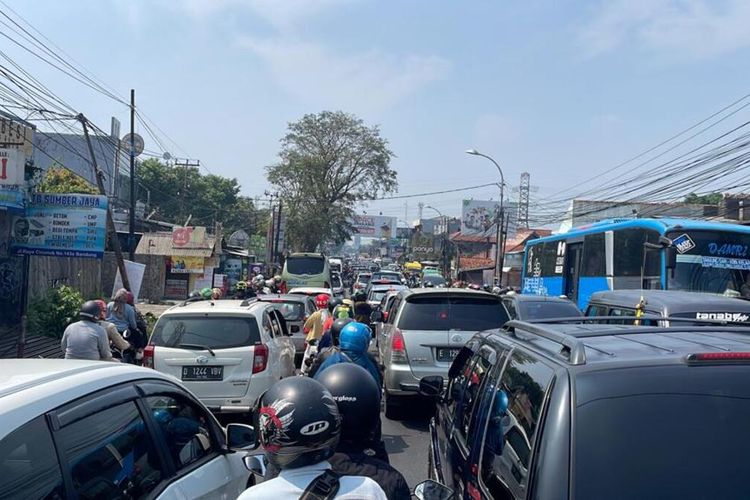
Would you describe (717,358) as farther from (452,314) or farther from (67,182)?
(67,182)

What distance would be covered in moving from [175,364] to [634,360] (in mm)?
6912

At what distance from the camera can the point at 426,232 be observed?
377ft

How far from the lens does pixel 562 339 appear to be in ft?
10.1

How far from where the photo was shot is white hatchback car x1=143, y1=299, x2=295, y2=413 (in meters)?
8.63

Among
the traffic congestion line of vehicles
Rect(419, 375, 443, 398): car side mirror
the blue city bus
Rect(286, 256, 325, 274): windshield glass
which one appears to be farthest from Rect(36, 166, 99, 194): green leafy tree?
the traffic congestion line of vehicles

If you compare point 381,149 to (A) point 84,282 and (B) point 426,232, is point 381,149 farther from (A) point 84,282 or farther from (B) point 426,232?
(B) point 426,232

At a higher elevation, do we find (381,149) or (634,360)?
(381,149)

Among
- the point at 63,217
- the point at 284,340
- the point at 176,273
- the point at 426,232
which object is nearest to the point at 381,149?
the point at 176,273

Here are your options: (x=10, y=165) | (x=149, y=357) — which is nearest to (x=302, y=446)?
(x=149, y=357)

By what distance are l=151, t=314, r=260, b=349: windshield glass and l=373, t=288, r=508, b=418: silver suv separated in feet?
6.10

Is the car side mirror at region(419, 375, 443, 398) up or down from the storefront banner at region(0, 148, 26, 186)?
down

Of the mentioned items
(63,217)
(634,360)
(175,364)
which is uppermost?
(63,217)

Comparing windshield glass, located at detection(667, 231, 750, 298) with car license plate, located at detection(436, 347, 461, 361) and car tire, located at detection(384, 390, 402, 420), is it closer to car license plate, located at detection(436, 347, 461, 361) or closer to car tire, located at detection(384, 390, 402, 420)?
car license plate, located at detection(436, 347, 461, 361)

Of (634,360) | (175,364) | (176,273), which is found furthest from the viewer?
(176,273)
